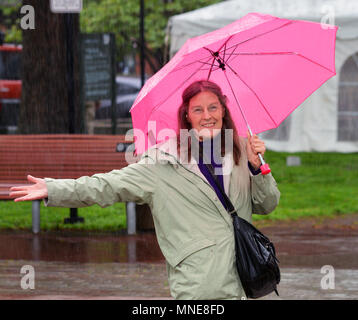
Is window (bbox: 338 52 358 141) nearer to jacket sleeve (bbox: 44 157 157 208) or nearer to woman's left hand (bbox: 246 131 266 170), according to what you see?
woman's left hand (bbox: 246 131 266 170)

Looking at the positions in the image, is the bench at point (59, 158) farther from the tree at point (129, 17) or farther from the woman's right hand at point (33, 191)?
the tree at point (129, 17)

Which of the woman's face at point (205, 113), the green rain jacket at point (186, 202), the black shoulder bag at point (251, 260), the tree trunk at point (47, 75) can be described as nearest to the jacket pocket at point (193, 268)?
the green rain jacket at point (186, 202)

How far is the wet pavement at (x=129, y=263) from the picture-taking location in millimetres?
6430

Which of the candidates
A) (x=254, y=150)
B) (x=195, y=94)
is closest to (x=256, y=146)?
(x=254, y=150)

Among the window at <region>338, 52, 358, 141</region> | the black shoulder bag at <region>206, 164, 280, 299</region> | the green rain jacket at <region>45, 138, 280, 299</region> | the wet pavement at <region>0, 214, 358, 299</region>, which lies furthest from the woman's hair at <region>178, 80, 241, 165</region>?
the window at <region>338, 52, 358, 141</region>

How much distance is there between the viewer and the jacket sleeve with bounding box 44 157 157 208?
142 inches

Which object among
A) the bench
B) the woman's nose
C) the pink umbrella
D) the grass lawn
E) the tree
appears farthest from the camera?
the tree

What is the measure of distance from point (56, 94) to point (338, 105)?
8902 millimetres

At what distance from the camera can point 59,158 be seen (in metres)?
9.38

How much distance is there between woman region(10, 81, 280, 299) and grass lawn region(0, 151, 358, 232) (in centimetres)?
556

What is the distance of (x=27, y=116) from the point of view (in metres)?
11.8

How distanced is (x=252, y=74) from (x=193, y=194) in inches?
47.7

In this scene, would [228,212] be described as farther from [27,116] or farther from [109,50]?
[109,50]

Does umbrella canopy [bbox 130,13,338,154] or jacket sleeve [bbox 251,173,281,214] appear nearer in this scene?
jacket sleeve [bbox 251,173,281,214]
